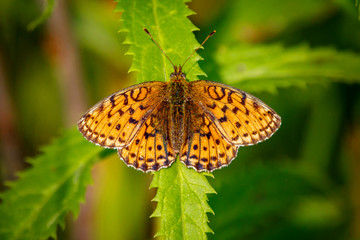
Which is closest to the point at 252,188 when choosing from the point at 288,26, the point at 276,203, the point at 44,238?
the point at 276,203

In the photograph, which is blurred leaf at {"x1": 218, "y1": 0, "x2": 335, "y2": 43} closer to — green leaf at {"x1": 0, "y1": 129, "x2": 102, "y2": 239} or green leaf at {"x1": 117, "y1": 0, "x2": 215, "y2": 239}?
green leaf at {"x1": 117, "y1": 0, "x2": 215, "y2": 239}

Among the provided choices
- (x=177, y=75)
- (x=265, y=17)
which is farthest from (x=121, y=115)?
(x=265, y=17)

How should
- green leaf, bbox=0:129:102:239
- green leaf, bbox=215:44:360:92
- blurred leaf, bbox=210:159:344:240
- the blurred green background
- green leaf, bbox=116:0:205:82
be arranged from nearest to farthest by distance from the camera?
green leaf, bbox=116:0:205:82 < green leaf, bbox=0:129:102:239 < green leaf, bbox=215:44:360:92 < blurred leaf, bbox=210:159:344:240 < the blurred green background

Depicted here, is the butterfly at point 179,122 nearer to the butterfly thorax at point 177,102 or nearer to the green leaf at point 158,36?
the butterfly thorax at point 177,102

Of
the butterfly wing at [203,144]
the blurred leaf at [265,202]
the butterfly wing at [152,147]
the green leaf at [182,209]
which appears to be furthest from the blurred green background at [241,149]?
the green leaf at [182,209]

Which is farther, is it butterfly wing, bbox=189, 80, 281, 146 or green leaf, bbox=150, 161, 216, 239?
butterfly wing, bbox=189, 80, 281, 146

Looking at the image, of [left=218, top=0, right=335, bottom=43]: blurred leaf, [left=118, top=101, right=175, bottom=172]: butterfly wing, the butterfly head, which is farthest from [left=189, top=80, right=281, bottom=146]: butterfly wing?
[left=218, top=0, right=335, bottom=43]: blurred leaf
